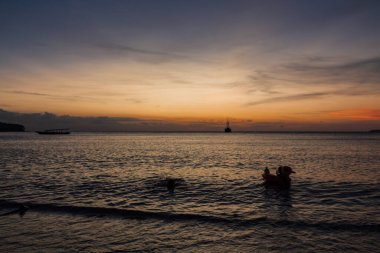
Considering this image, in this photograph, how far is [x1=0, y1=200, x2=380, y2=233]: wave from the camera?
15.4m

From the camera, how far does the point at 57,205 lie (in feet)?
64.9

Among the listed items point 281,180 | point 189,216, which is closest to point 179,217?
point 189,216

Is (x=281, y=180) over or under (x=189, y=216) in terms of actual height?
over

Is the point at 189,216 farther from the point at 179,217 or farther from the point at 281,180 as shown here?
the point at 281,180

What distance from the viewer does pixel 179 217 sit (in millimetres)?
17141

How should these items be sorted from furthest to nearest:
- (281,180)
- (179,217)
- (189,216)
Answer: (281,180) → (189,216) → (179,217)

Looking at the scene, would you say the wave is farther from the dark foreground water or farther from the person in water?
the person in water

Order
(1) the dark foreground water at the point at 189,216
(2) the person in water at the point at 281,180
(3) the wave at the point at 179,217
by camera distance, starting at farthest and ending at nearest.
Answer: (2) the person in water at the point at 281,180 → (3) the wave at the point at 179,217 → (1) the dark foreground water at the point at 189,216

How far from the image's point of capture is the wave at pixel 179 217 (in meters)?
15.4

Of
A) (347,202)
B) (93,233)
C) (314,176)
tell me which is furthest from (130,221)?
(314,176)

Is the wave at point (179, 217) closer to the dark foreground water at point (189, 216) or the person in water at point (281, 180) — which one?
the dark foreground water at point (189, 216)

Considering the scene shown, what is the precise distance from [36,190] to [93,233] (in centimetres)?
1343

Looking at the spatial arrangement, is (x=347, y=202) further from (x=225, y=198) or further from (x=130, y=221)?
(x=130, y=221)

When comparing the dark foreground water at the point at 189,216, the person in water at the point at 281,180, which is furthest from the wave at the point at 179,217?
the person in water at the point at 281,180
